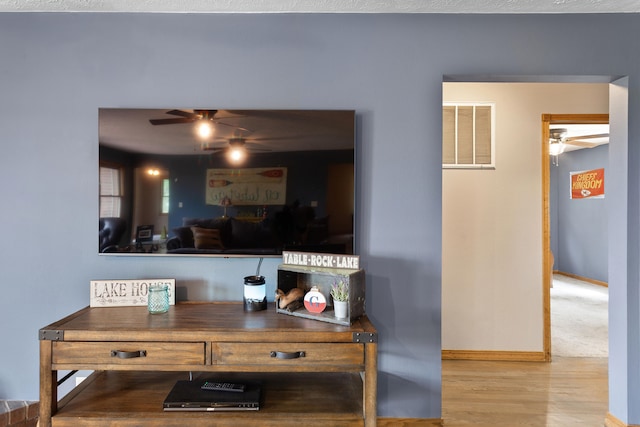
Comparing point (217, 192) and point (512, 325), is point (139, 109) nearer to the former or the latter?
point (217, 192)

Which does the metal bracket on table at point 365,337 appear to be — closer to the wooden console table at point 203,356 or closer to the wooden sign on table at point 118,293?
the wooden console table at point 203,356

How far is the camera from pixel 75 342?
1579mm

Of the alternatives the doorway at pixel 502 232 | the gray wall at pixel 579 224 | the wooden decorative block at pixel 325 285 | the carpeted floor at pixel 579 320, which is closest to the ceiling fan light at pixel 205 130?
the wooden decorative block at pixel 325 285

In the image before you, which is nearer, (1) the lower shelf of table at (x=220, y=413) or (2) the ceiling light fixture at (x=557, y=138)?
(1) the lower shelf of table at (x=220, y=413)

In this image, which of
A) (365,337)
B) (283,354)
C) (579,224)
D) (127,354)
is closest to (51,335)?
(127,354)

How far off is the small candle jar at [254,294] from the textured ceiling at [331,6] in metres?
1.43

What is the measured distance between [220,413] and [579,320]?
4212 millimetres

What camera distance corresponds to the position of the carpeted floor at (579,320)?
332 cm

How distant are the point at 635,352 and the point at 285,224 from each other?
6.61 feet

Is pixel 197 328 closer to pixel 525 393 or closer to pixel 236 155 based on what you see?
pixel 236 155

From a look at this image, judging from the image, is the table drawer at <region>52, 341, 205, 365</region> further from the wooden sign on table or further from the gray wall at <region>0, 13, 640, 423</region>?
the gray wall at <region>0, 13, 640, 423</region>

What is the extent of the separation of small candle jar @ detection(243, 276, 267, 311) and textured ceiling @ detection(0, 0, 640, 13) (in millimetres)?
1426

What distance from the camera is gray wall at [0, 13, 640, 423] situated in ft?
6.70

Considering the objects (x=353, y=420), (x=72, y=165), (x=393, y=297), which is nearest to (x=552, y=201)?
(x=393, y=297)
